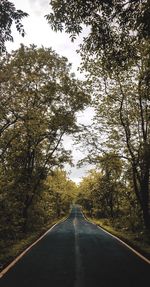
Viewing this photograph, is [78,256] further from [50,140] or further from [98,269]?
[50,140]

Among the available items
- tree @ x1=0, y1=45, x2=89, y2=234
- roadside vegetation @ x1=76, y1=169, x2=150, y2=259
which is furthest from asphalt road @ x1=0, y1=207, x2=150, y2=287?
tree @ x1=0, y1=45, x2=89, y2=234

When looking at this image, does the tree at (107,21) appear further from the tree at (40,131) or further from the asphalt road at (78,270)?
the tree at (40,131)

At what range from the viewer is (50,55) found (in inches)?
1078

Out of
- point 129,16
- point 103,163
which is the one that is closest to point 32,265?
point 129,16

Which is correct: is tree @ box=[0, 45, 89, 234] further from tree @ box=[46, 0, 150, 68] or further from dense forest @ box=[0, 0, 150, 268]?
tree @ box=[46, 0, 150, 68]

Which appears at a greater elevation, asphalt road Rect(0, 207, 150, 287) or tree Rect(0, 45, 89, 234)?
tree Rect(0, 45, 89, 234)

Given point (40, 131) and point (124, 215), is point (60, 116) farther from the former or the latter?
point (124, 215)

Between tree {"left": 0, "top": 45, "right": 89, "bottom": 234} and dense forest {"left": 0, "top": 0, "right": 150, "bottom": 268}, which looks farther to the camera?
tree {"left": 0, "top": 45, "right": 89, "bottom": 234}

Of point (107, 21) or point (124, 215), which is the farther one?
point (124, 215)

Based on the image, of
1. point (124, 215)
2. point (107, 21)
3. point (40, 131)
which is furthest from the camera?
point (124, 215)

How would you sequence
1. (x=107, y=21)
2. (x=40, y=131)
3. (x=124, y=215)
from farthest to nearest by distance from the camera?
(x=124, y=215) < (x=40, y=131) < (x=107, y=21)

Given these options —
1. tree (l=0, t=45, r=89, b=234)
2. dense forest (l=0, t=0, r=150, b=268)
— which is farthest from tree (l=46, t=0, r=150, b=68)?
tree (l=0, t=45, r=89, b=234)

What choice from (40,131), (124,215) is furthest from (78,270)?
(124,215)

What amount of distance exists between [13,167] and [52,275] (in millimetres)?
19276
